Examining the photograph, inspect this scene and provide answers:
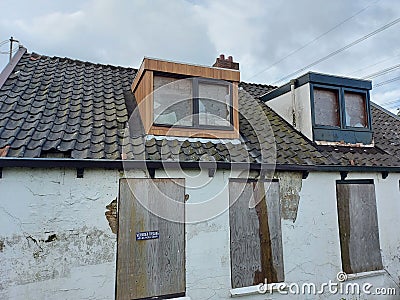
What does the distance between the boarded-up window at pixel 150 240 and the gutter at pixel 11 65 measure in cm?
375

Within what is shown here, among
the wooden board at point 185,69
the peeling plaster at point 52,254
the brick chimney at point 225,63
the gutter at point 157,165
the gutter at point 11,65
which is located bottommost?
the peeling plaster at point 52,254

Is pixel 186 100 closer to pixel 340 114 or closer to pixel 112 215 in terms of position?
pixel 112 215

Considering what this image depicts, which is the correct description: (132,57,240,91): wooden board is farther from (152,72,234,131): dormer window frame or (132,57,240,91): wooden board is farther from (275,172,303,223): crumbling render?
(275,172,303,223): crumbling render

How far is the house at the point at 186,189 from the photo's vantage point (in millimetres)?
3979

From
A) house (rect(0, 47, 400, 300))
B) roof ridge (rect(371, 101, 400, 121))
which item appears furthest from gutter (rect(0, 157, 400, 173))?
roof ridge (rect(371, 101, 400, 121))

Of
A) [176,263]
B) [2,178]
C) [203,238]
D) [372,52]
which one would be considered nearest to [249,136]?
[203,238]

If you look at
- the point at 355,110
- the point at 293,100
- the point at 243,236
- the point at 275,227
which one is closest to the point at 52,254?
the point at 243,236

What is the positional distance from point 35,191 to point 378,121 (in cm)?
941

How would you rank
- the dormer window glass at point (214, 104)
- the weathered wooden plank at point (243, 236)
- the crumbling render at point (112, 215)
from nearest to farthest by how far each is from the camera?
the crumbling render at point (112, 215) < the weathered wooden plank at point (243, 236) < the dormer window glass at point (214, 104)

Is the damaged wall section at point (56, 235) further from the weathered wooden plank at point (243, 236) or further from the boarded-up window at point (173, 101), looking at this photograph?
the weathered wooden plank at point (243, 236)

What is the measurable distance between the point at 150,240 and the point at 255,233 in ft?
6.41

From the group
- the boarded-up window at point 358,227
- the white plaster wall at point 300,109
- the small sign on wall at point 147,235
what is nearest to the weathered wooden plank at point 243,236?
the small sign on wall at point 147,235

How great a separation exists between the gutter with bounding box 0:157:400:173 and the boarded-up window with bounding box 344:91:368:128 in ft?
4.73

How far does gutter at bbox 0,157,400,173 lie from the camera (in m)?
3.81
